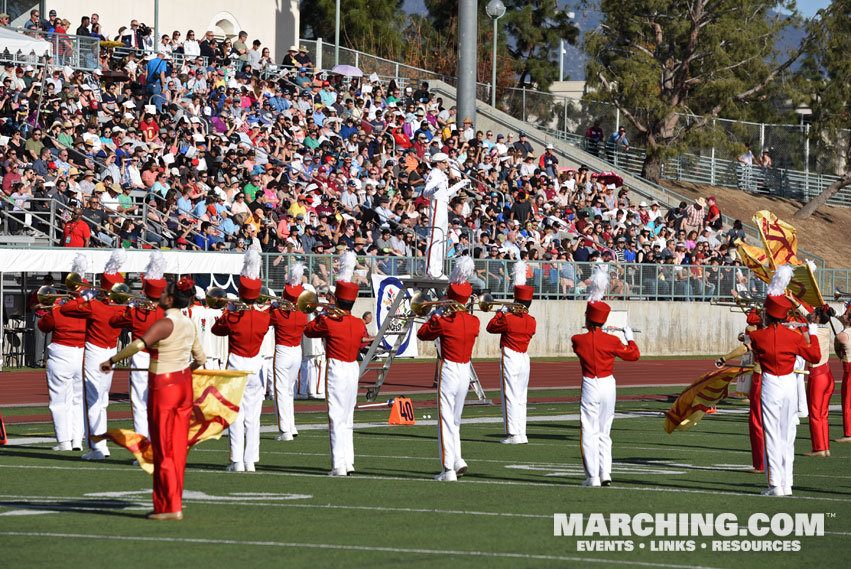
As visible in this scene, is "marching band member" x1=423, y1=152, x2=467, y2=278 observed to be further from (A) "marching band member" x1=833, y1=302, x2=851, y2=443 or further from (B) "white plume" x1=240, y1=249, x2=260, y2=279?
(B) "white plume" x1=240, y1=249, x2=260, y2=279

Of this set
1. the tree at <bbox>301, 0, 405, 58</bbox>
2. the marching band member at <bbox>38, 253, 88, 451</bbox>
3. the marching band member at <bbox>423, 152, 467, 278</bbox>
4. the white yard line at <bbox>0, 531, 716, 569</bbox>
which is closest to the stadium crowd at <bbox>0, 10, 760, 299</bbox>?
the marching band member at <bbox>423, 152, 467, 278</bbox>

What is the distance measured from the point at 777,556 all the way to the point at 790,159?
4554 centimetres

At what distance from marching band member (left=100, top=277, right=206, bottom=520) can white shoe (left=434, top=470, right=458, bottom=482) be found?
3024 millimetres

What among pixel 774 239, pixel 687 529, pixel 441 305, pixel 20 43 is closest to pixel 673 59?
pixel 20 43

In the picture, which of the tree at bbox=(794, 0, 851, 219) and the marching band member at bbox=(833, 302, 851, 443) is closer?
the marching band member at bbox=(833, 302, 851, 443)

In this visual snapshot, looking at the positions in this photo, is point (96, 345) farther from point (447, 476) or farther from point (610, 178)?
point (610, 178)

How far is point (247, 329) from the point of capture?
1368cm

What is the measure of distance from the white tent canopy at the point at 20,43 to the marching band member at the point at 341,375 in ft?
55.5

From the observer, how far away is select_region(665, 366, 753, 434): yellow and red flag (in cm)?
1443

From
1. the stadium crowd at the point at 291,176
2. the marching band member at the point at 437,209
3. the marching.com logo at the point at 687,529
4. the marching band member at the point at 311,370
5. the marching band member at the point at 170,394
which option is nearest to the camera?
the marching.com logo at the point at 687,529

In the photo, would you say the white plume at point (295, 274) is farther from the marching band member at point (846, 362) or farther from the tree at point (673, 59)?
the tree at point (673, 59)

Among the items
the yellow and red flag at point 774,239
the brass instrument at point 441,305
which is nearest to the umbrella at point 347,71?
the yellow and red flag at point 774,239

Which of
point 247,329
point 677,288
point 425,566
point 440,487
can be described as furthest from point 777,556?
point 677,288

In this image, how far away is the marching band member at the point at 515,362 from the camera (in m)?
16.2
